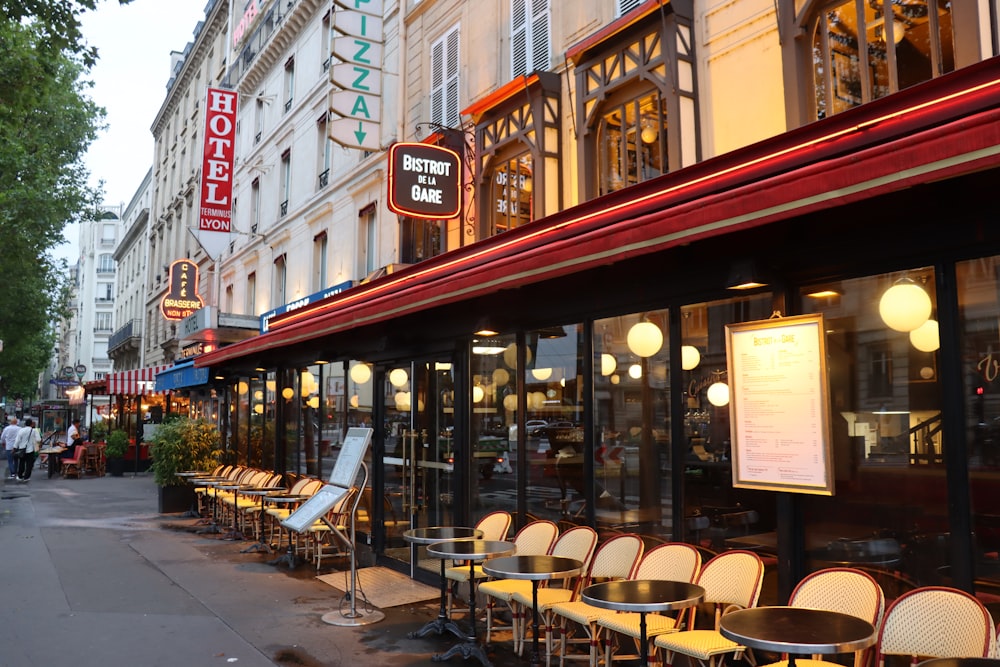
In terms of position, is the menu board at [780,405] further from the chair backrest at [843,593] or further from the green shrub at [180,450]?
the green shrub at [180,450]

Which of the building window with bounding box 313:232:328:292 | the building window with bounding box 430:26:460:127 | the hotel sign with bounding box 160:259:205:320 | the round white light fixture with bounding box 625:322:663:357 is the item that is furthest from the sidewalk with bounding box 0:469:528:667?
the hotel sign with bounding box 160:259:205:320

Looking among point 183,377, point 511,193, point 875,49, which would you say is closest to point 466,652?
point 875,49

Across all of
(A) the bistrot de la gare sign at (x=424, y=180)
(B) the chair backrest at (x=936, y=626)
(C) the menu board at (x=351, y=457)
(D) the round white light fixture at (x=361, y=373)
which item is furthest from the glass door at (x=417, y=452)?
(B) the chair backrest at (x=936, y=626)

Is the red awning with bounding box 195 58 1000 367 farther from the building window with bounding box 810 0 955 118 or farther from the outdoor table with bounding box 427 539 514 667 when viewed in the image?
the outdoor table with bounding box 427 539 514 667

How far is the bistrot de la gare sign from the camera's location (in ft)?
33.4

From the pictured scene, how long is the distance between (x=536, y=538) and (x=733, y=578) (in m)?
2.12

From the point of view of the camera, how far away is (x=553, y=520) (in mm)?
7273

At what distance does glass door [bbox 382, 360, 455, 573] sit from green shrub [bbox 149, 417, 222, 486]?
22.0 feet

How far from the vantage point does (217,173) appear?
19.5 m

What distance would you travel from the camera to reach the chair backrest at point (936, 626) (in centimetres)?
385

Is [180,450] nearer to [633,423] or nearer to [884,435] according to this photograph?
[633,423]

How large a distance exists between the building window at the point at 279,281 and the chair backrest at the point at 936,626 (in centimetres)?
1714

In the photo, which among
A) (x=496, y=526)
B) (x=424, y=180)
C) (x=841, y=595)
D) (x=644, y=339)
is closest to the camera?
(x=841, y=595)

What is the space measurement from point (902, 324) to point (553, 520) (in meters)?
3.65
